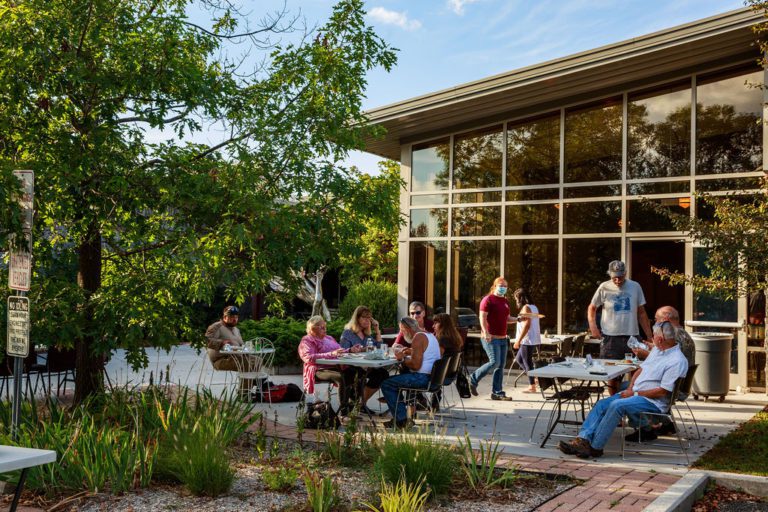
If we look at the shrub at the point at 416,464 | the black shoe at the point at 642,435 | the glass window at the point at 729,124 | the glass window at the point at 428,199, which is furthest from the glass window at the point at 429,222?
the shrub at the point at 416,464

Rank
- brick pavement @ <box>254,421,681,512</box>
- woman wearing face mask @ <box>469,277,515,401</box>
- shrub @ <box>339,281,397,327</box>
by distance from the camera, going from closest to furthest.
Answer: brick pavement @ <box>254,421,681,512</box> → woman wearing face mask @ <box>469,277,515,401</box> → shrub @ <box>339,281,397,327</box>

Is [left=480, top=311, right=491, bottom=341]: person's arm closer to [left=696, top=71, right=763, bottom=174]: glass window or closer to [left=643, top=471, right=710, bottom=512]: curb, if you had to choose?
[left=696, top=71, right=763, bottom=174]: glass window

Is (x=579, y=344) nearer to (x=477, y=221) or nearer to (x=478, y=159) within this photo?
(x=477, y=221)

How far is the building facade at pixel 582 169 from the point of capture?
39.8 feet

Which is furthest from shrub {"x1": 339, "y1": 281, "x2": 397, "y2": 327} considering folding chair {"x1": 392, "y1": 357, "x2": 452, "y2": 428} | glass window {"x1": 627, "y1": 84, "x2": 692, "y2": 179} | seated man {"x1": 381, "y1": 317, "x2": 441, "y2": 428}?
folding chair {"x1": 392, "y1": 357, "x2": 452, "y2": 428}

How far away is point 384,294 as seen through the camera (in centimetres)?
1670

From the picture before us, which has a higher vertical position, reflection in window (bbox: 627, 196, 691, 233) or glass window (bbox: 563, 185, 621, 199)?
glass window (bbox: 563, 185, 621, 199)

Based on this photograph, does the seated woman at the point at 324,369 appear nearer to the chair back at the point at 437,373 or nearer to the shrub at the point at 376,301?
the chair back at the point at 437,373

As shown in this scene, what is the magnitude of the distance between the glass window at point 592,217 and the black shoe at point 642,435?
A: 18.5ft

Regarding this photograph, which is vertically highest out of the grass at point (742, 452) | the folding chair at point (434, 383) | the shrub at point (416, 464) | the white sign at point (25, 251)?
the white sign at point (25, 251)

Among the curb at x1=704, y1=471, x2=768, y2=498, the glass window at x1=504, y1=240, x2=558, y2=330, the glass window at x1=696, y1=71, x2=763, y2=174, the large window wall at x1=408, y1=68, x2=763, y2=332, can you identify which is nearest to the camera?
the curb at x1=704, y1=471, x2=768, y2=498

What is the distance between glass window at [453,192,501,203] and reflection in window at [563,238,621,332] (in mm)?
1713

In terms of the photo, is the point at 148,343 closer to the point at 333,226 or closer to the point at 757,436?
the point at 333,226

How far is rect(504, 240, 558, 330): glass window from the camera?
1387 centimetres
